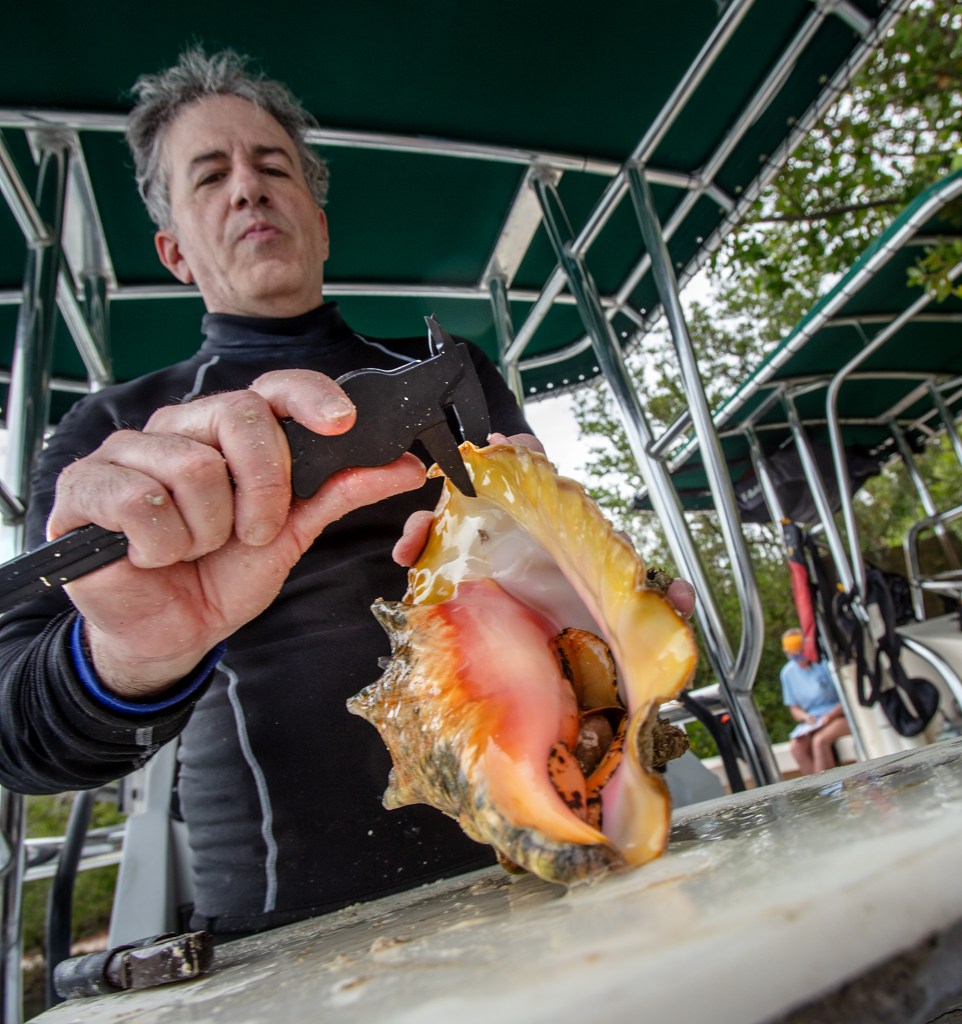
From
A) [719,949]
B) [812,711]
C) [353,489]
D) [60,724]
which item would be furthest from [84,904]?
[719,949]

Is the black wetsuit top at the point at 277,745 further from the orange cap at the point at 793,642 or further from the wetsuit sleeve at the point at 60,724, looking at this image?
the orange cap at the point at 793,642

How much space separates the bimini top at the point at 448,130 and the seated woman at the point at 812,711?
3.66 metres

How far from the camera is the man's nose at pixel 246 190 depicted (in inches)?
48.3

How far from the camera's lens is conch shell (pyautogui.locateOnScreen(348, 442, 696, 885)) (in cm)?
43

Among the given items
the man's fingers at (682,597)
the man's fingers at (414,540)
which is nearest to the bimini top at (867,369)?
the man's fingers at (682,597)

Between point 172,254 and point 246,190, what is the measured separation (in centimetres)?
28

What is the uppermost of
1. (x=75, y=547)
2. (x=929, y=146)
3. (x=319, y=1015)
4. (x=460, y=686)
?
(x=929, y=146)

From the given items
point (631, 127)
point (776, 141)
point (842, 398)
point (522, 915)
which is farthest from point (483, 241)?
point (842, 398)

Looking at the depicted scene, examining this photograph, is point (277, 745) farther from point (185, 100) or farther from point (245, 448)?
point (185, 100)

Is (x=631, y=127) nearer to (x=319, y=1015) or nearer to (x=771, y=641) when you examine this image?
(x=319, y=1015)

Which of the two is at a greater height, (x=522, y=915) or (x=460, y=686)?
(x=460, y=686)

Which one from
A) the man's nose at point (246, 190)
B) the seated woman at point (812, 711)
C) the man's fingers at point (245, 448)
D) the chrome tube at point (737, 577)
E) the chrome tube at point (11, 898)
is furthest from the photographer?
the seated woman at point (812, 711)

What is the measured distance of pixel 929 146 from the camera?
470 centimetres

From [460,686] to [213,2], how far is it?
111cm
